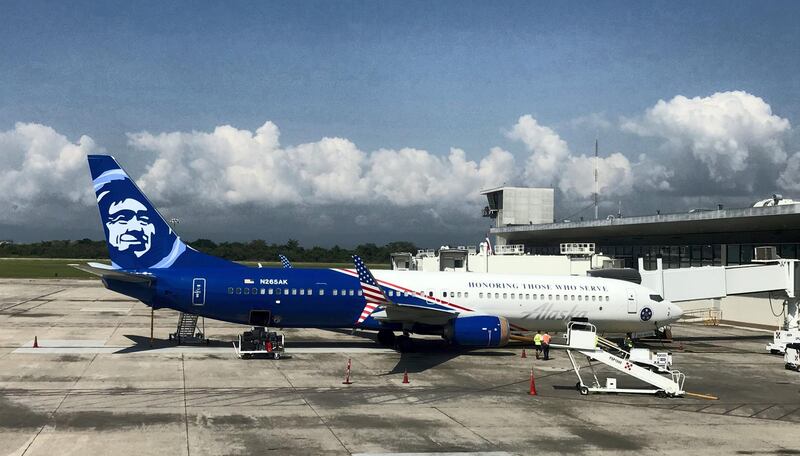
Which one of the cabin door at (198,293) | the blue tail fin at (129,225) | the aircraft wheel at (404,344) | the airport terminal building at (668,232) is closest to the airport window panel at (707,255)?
the airport terminal building at (668,232)

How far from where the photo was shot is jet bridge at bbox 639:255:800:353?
34.4 meters

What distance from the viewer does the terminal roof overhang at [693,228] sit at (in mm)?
42125

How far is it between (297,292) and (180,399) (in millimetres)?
10414

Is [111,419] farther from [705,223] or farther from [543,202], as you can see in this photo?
[543,202]

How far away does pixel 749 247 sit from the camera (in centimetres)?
4812

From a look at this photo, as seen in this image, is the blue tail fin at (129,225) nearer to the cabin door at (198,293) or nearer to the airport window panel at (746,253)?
the cabin door at (198,293)

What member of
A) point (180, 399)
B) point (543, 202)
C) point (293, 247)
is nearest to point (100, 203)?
point (180, 399)

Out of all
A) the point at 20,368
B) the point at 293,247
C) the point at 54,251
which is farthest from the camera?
the point at 54,251

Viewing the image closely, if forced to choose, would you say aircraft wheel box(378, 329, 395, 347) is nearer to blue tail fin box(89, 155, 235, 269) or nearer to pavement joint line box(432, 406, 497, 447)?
blue tail fin box(89, 155, 235, 269)

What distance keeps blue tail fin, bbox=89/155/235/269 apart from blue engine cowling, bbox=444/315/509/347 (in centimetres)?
1202

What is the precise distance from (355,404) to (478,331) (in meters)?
9.45

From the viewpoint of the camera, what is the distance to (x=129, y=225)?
28.5 metres

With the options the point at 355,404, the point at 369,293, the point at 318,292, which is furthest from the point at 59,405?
the point at 369,293

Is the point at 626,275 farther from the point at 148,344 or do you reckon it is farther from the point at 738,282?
the point at 148,344
